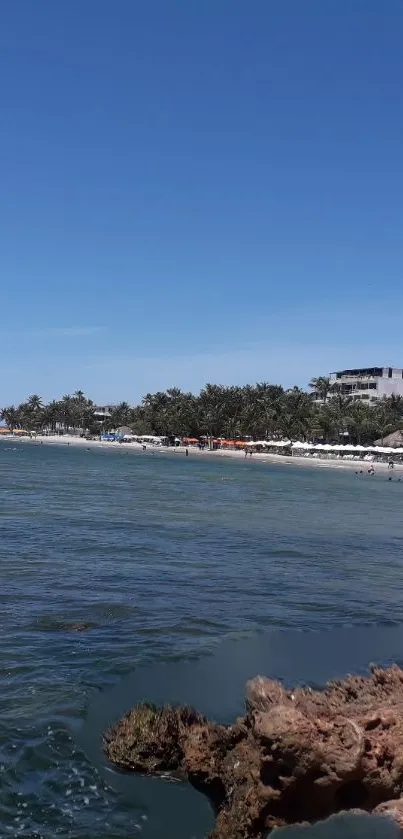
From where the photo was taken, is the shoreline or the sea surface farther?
the shoreline

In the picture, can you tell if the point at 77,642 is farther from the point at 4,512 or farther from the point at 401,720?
the point at 4,512

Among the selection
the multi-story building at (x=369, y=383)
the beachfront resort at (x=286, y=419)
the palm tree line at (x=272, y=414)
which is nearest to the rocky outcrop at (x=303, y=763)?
the beachfront resort at (x=286, y=419)

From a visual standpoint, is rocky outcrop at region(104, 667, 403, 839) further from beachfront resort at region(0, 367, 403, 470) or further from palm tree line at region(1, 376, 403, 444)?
palm tree line at region(1, 376, 403, 444)

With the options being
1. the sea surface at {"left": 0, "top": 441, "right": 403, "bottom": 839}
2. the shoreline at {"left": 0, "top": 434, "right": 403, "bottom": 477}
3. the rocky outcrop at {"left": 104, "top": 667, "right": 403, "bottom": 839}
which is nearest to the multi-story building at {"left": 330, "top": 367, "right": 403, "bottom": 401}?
the shoreline at {"left": 0, "top": 434, "right": 403, "bottom": 477}

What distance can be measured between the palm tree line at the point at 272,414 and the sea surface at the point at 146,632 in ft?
354

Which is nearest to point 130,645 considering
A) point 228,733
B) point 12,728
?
point 12,728

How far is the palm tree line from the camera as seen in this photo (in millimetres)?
137500

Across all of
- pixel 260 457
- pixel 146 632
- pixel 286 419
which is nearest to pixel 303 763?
pixel 146 632

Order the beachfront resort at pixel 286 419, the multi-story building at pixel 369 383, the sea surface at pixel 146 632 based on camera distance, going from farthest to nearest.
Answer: the multi-story building at pixel 369 383, the beachfront resort at pixel 286 419, the sea surface at pixel 146 632

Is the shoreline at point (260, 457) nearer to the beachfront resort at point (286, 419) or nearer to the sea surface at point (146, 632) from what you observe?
the beachfront resort at point (286, 419)

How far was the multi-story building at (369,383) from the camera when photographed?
16088cm

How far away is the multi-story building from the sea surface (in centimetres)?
13327

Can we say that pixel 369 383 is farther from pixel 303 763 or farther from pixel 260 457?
pixel 303 763

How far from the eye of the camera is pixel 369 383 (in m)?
164
